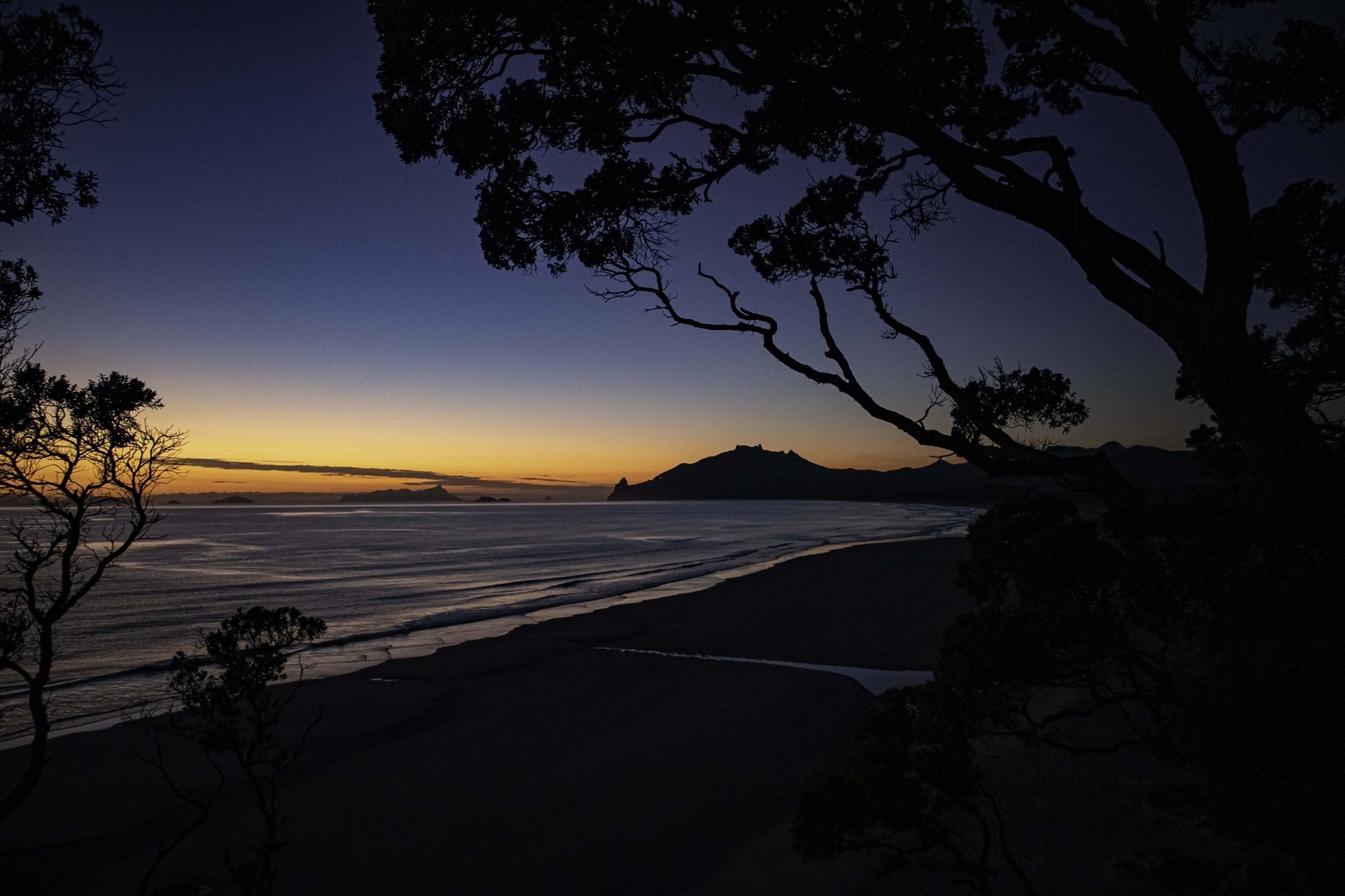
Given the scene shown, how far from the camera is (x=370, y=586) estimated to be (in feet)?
109

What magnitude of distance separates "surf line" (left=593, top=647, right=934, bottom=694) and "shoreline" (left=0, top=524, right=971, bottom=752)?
562 cm

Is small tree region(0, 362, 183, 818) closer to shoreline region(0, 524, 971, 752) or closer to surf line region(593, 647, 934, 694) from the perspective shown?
shoreline region(0, 524, 971, 752)

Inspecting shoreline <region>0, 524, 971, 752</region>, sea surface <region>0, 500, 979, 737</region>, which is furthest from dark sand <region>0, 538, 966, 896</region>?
sea surface <region>0, 500, 979, 737</region>

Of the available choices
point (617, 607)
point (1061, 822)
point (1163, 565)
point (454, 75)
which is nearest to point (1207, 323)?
point (1163, 565)

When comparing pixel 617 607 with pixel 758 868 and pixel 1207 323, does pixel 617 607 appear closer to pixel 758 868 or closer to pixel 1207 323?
pixel 758 868

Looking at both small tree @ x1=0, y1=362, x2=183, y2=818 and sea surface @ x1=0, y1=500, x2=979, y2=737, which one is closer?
small tree @ x1=0, y1=362, x2=183, y2=818

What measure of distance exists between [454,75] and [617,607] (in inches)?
805

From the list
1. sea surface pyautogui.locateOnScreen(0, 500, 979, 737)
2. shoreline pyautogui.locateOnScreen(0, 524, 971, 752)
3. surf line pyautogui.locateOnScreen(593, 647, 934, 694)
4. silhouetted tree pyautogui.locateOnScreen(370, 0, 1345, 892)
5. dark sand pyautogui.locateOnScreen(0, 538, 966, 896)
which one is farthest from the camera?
sea surface pyautogui.locateOnScreen(0, 500, 979, 737)

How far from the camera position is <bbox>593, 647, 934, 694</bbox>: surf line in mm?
14195

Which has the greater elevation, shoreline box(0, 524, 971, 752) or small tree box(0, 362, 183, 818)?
small tree box(0, 362, 183, 818)

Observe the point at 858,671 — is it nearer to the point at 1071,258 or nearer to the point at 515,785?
the point at 515,785

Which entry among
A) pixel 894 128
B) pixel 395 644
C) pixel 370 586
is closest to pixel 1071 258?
pixel 894 128

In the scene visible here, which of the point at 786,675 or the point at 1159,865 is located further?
the point at 786,675

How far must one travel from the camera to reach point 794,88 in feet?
20.4
